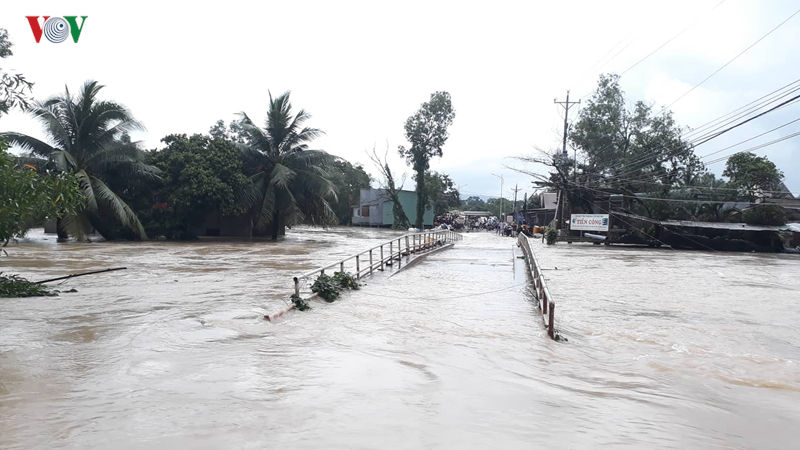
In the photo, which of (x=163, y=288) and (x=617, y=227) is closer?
(x=163, y=288)

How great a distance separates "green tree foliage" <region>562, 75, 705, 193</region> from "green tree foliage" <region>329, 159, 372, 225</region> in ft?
89.6

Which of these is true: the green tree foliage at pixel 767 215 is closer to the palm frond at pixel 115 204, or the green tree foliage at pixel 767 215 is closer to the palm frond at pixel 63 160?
the palm frond at pixel 115 204

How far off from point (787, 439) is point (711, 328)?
482cm

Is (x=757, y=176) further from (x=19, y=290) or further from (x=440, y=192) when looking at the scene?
(x=19, y=290)

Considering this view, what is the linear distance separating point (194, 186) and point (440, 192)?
29.8m

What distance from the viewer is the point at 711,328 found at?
8.79 meters

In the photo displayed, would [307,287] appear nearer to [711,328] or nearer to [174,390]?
[174,390]

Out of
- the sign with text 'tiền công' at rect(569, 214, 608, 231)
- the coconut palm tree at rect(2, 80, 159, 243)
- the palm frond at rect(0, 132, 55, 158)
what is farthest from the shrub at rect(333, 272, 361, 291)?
the sign with text 'tiền công' at rect(569, 214, 608, 231)

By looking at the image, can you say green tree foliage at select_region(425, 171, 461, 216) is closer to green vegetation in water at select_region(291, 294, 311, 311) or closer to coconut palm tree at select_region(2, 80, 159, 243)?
coconut palm tree at select_region(2, 80, 159, 243)

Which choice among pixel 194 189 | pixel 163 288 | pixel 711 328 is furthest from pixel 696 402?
pixel 194 189

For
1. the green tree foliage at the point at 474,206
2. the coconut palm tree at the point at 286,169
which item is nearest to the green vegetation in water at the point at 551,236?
the coconut palm tree at the point at 286,169

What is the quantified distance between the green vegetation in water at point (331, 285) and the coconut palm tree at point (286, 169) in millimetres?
19303

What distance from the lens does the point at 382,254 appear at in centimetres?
1538

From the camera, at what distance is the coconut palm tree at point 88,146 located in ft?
80.0
